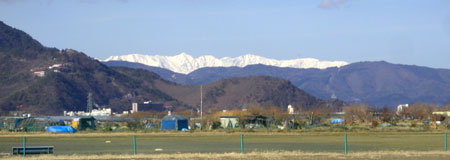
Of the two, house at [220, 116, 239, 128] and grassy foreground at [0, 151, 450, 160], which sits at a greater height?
house at [220, 116, 239, 128]

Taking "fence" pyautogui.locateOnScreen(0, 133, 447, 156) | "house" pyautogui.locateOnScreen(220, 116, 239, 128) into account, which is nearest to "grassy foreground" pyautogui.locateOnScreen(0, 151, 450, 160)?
"fence" pyautogui.locateOnScreen(0, 133, 447, 156)

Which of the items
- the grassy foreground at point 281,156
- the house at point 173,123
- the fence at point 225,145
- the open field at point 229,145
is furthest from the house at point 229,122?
the grassy foreground at point 281,156

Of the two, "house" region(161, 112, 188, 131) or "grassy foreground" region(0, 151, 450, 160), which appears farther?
"house" region(161, 112, 188, 131)

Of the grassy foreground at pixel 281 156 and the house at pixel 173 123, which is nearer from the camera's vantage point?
the grassy foreground at pixel 281 156

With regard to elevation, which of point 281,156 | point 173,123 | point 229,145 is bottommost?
point 281,156

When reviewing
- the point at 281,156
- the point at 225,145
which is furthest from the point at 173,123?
the point at 281,156

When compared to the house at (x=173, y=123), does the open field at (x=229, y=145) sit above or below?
below

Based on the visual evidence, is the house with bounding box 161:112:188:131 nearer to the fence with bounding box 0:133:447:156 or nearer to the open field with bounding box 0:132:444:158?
the open field with bounding box 0:132:444:158

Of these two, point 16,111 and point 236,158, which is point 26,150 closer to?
point 236,158

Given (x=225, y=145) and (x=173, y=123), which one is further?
(x=173, y=123)

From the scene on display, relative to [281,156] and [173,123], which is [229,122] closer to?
[173,123]

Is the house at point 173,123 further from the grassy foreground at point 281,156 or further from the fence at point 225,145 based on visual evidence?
the grassy foreground at point 281,156

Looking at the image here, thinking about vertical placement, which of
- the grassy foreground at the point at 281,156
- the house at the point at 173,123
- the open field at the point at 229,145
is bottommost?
the grassy foreground at the point at 281,156

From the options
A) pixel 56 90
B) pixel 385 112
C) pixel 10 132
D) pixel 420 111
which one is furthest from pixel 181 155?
pixel 56 90
